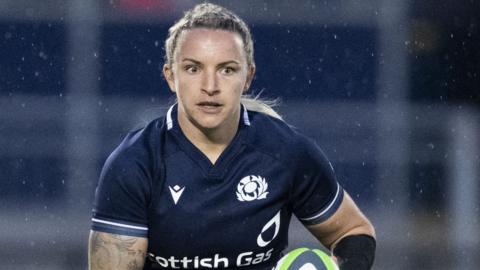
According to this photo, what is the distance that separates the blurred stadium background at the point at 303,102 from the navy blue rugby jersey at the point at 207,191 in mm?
4850

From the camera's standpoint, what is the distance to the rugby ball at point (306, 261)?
4.68 m

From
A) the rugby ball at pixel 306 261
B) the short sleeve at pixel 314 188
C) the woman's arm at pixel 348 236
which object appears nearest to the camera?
the rugby ball at pixel 306 261

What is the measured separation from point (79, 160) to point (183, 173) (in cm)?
540

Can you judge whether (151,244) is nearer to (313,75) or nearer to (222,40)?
(222,40)

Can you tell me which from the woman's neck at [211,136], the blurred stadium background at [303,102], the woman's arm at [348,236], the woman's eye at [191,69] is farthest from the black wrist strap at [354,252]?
the blurred stadium background at [303,102]

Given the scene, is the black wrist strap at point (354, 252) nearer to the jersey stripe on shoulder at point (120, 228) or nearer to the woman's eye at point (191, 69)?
the jersey stripe on shoulder at point (120, 228)

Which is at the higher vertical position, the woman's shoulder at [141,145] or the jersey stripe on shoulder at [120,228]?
the woman's shoulder at [141,145]

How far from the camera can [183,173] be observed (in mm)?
4660

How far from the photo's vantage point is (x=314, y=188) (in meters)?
4.88

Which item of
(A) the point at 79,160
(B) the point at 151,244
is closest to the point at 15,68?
(A) the point at 79,160

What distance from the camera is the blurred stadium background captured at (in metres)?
10.0

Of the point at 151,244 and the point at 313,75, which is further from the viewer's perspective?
the point at 313,75

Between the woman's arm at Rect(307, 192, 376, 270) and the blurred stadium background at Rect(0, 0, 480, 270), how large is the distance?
458 centimetres

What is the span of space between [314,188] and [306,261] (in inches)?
12.7
